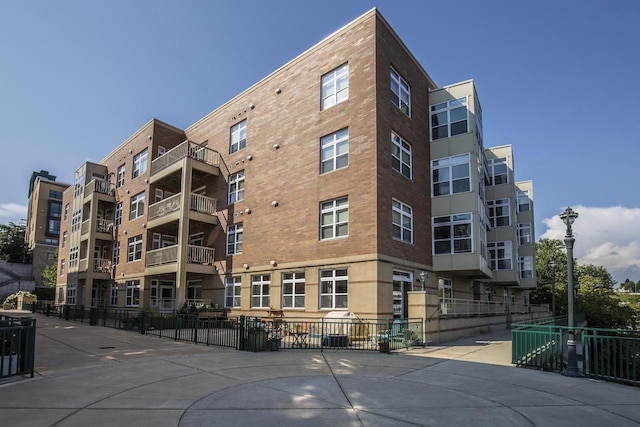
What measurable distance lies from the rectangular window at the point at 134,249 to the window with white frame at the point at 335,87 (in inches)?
716

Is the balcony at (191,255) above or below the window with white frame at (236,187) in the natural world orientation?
below

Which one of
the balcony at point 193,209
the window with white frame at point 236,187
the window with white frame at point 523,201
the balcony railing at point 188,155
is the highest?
the balcony railing at point 188,155

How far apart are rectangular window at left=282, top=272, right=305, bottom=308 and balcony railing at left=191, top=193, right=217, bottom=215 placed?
26.3 feet

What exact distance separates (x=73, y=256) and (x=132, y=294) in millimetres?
12293

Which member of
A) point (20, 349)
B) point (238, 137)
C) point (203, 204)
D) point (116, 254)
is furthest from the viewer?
point (116, 254)

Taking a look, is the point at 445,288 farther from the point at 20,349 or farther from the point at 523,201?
the point at 523,201

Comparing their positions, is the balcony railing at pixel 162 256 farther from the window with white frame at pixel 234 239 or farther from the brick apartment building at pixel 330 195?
the window with white frame at pixel 234 239

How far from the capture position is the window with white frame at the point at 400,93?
2053 cm

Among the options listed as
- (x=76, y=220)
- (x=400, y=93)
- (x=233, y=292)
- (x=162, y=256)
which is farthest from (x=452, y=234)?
(x=76, y=220)

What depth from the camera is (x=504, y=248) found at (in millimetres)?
31562

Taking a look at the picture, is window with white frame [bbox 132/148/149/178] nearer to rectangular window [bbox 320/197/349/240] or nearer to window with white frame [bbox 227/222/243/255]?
window with white frame [bbox 227/222/243/255]

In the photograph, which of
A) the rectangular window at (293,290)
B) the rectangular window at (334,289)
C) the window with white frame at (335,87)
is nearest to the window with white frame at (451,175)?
the window with white frame at (335,87)

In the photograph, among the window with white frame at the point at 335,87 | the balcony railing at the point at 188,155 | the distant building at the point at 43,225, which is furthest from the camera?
the distant building at the point at 43,225

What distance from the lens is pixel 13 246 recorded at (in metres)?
76.7
